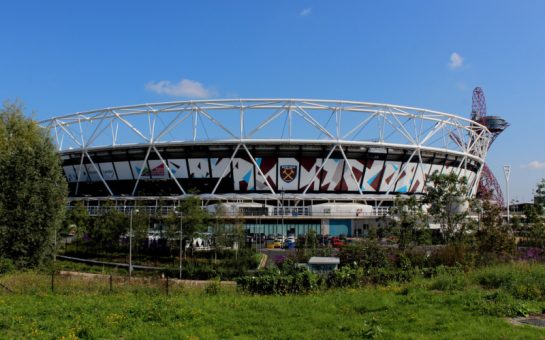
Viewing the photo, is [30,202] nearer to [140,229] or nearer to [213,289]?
[213,289]

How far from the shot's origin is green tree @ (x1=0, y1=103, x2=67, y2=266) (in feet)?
59.3

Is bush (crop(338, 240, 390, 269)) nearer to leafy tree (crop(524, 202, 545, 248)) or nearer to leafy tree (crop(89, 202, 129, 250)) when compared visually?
leafy tree (crop(524, 202, 545, 248))

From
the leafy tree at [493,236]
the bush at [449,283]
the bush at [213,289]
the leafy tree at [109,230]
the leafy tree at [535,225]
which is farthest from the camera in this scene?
the leafy tree at [109,230]

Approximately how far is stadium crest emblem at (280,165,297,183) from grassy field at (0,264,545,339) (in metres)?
44.5

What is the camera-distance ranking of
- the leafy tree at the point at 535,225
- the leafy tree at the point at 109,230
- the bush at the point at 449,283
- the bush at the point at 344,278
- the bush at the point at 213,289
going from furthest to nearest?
the leafy tree at the point at 109,230 → the leafy tree at the point at 535,225 → the bush at the point at 344,278 → the bush at the point at 213,289 → the bush at the point at 449,283

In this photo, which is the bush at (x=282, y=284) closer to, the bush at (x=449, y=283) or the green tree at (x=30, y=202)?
the bush at (x=449, y=283)

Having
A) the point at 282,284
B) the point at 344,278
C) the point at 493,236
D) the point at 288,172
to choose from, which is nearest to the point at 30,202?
the point at 282,284

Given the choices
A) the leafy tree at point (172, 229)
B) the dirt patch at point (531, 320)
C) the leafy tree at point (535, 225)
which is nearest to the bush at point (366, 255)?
the dirt patch at point (531, 320)

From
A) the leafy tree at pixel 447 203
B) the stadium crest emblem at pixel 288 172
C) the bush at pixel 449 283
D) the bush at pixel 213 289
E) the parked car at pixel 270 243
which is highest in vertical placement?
the stadium crest emblem at pixel 288 172

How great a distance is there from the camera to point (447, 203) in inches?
1014

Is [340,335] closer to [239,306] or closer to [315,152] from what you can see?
[239,306]

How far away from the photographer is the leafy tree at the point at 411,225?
79.7 ft

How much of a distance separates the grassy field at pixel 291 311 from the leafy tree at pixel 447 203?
10.8 meters

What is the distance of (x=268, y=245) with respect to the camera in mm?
42000
